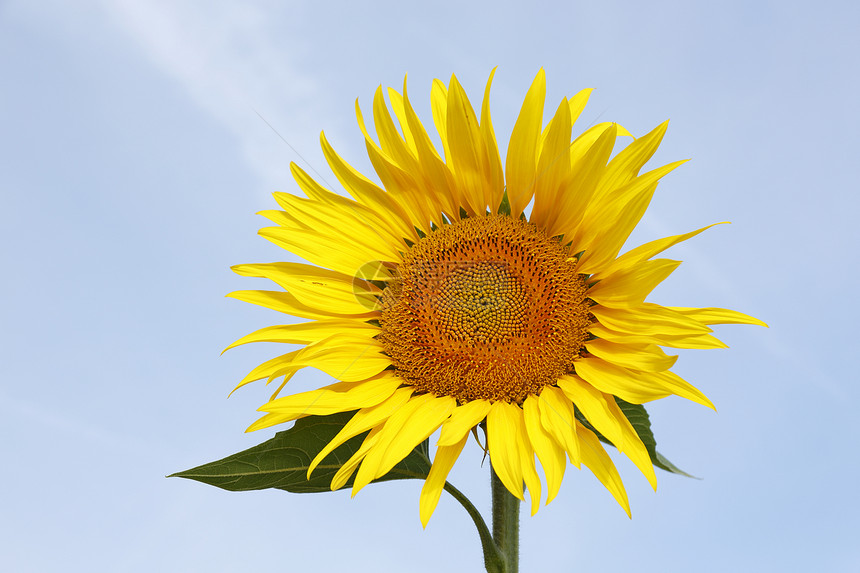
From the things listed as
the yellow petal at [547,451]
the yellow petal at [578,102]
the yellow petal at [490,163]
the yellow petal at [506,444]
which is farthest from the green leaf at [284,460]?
the yellow petal at [578,102]

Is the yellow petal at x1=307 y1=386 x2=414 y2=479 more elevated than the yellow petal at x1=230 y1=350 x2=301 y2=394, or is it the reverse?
the yellow petal at x1=230 y1=350 x2=301 y2=394

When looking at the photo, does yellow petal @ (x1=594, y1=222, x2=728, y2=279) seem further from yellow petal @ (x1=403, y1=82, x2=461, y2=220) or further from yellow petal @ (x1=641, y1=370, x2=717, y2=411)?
yellow petal @ (x1=403, y1=82, x2=461, y2=220)

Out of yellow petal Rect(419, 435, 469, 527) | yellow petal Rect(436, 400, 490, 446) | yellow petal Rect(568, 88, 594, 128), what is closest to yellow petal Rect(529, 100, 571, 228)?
yellow petal Rect(568, 88, 594, 128)

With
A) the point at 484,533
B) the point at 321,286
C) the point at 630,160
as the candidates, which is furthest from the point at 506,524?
the point at 630,160

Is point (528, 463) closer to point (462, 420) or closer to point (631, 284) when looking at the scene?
point (462, 420)

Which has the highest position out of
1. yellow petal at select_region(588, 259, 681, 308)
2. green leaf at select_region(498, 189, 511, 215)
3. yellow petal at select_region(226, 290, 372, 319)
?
green leaf at select_region(498, 189, 511, 215)

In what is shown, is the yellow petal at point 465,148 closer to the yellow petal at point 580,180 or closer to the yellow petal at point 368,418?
the yellow petal at point 580,180

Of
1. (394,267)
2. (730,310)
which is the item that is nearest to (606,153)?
(730,310)
